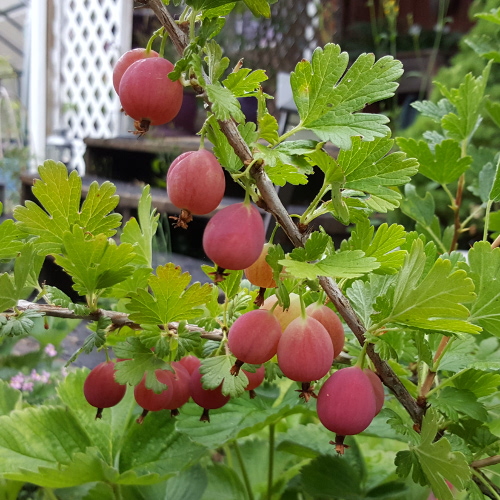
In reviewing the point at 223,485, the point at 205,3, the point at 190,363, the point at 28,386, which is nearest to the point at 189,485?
the point at 223,485

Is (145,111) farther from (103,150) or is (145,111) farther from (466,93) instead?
(103,150)

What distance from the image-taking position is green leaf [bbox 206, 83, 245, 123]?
22 centimetres

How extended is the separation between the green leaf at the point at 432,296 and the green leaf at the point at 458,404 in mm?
62

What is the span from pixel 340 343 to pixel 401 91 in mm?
2472

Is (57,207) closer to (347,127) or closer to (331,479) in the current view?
(347,127)

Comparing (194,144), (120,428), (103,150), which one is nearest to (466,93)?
(120,428)

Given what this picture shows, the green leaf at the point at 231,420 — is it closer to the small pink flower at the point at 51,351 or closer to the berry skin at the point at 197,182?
the berry skin at the point at 197,182

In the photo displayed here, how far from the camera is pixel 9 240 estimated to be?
0.31 meters

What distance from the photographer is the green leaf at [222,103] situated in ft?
0.74

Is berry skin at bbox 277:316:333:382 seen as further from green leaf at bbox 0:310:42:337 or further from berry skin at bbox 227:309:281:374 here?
green leaf at bbox 0:310:42:337

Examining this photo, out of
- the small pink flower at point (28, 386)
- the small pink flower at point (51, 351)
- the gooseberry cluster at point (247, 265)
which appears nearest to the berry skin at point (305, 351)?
the gooseberry cluster at point (247, 265)

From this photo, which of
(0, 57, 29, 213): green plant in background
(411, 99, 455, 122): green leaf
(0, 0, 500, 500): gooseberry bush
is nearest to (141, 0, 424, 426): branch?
(0, 0, 500, 500): gooseberry bush

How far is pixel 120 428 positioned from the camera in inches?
18.6

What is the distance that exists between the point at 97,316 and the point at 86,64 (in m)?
3.46
